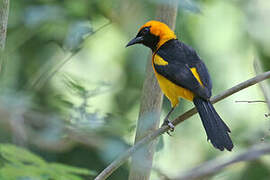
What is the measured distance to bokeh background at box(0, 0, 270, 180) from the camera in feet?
12.0

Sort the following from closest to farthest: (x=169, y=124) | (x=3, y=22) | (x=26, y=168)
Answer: (x=3, y=22) < (x=26, y=168) < (x=169, y=124)

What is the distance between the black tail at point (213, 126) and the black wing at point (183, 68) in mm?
71

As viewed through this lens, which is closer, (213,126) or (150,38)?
(213,126)

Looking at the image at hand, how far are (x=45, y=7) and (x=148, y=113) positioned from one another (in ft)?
6.02

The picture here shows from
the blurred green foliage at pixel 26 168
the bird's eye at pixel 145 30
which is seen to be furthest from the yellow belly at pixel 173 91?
the blurred green foliage at pixel 26 168

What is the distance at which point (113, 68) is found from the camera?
197 inches

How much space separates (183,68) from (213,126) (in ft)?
1.85

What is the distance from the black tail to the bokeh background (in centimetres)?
70

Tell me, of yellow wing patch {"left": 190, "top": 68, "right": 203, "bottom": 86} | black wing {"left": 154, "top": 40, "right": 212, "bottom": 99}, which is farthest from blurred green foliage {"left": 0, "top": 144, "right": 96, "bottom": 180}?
yellow wing patch {"left": 190, "top": 68, "right": 203, "bottom": 86}

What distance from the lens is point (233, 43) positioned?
207 inches

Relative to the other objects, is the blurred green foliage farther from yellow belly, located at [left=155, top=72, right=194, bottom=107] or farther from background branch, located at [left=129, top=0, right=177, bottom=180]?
yellow belly, located at [left=155, top=72, right=194, bottom=107]

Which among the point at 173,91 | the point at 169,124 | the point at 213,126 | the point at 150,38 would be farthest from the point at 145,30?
the point at 169,124

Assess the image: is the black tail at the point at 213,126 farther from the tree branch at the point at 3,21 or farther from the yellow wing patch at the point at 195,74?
the tree branch at the point at 3,21

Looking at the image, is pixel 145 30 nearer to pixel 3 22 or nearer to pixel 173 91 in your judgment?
pixel 173 91
